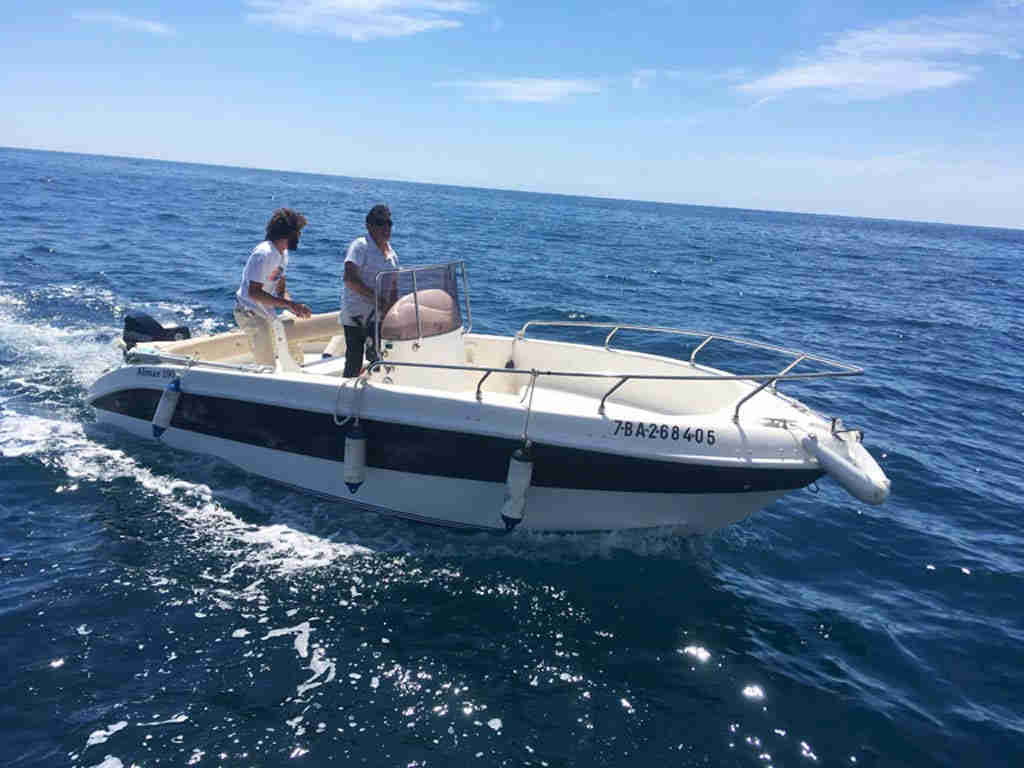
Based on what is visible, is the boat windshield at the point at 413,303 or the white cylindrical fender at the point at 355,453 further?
the boat windshield at the point at 413,303

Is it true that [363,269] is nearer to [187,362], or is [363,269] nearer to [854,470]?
[187,362]

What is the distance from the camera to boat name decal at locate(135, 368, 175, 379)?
7035 mm

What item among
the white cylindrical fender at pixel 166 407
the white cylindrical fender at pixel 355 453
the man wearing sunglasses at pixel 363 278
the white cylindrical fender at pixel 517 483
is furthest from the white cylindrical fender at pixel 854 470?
the white cylindrical fender at pixel 166 407

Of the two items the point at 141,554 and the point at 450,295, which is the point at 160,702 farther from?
the point at 450,295

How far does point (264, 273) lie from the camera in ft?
21.5

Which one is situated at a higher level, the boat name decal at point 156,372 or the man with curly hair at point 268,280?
the man with curly hair at point 268,280

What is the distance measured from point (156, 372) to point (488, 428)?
151 inches

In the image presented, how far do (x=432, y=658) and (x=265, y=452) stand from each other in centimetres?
306

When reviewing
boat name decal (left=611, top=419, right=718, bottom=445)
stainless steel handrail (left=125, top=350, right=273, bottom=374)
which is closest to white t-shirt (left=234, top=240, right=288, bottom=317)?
stainless steel handrail (left=125, top=350, right=273, bottom=374)

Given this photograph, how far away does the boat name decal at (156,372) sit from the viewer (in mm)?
7035

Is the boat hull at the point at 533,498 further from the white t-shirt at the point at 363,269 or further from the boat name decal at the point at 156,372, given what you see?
the white t-shirt at the point at 363,269

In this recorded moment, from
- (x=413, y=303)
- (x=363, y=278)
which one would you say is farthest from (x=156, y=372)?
(x=413, y=303)

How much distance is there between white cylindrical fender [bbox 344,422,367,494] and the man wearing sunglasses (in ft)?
3.07

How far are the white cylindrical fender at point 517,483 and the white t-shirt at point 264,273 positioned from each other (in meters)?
3.05
